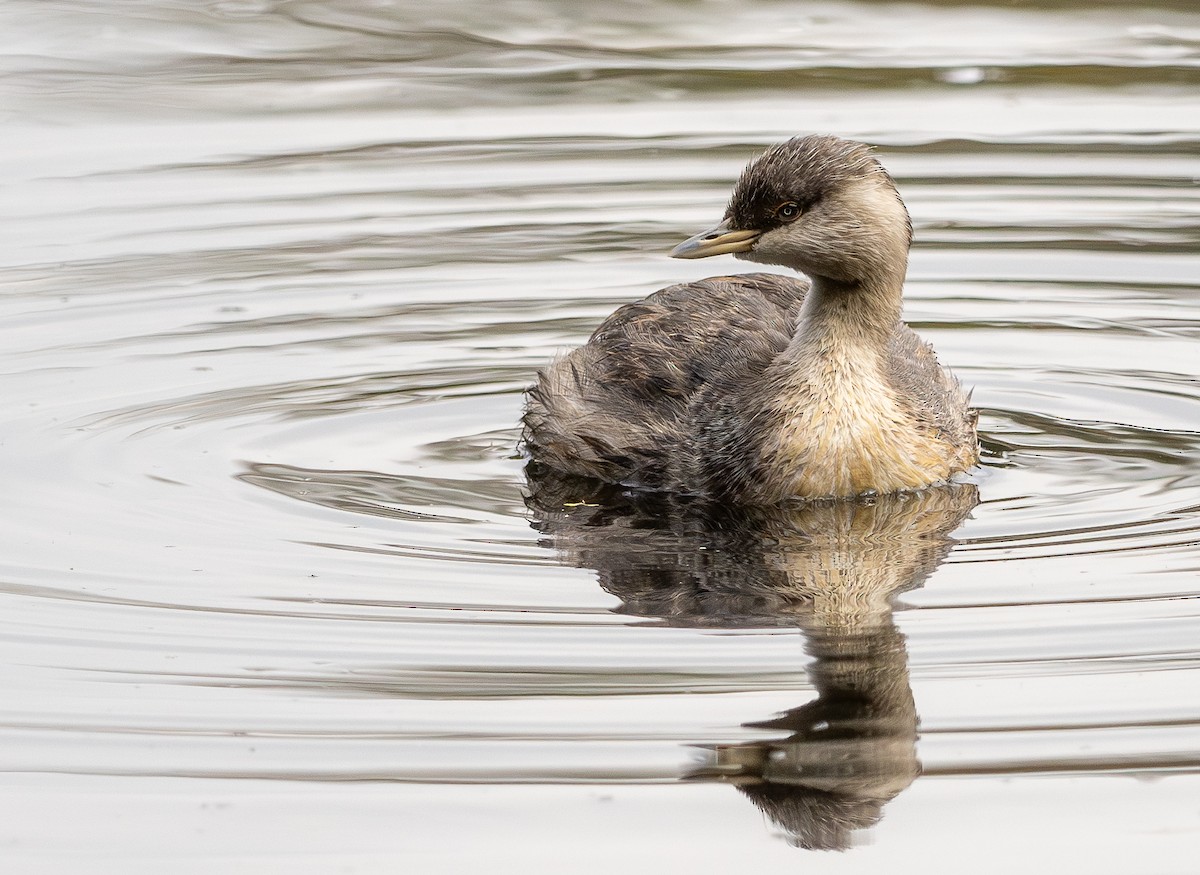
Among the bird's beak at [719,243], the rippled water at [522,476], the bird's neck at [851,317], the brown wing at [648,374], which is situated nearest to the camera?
the rippled water at [522,476]

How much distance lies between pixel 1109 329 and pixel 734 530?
134 inches

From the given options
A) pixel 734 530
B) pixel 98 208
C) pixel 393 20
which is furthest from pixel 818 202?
pixel 393 20

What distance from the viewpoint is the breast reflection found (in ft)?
17.8

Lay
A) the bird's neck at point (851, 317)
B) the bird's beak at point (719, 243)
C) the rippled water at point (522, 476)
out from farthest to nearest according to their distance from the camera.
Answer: the bird's neck at point (851, 317)
the bird's beak at point (719, 243)
the rippled water at point (522, 476)

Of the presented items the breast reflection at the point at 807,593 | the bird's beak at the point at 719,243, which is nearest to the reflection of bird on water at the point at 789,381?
the bird's beak at the point at 719,243

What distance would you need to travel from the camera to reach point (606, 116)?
47.3 feet

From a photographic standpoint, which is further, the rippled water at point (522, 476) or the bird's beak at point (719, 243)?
the bird's beak at point (719, 243)

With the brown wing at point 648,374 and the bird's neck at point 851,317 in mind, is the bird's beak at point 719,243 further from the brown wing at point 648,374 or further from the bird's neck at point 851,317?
the brown wing at point 648,374

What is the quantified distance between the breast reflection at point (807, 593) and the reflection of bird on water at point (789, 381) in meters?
0.14

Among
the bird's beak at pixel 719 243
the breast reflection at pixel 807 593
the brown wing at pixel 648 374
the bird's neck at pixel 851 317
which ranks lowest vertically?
the breast reflection at pixel 807 593

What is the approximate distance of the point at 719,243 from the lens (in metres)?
8.12

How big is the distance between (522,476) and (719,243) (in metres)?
1.33

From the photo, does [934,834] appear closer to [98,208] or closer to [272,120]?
[98,208]

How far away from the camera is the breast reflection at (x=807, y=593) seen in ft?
17.8
